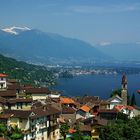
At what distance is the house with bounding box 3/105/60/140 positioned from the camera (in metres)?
28.9

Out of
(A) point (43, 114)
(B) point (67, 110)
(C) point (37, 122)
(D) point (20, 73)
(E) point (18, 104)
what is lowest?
(B) point (67, 110)

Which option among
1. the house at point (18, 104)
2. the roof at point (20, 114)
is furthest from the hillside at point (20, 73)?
the roof at point (20, 114)

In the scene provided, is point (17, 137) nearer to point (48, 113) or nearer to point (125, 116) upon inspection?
point (48, 113)

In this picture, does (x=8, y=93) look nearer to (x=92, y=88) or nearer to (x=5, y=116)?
(x=5, y=116)

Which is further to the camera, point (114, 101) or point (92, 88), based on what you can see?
point (92, 88)

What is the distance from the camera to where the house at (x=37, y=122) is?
28892mm

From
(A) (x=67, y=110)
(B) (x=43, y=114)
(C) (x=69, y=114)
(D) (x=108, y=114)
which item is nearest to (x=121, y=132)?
(B) (x=43, y=114)

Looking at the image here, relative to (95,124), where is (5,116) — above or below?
above

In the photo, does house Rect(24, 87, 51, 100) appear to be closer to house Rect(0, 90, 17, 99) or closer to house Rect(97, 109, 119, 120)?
house Rect(0, 90, 17, 99)

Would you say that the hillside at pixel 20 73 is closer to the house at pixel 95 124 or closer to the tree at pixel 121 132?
the house at pixel 95 124

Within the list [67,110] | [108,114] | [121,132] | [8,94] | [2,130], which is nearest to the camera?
[2,130]

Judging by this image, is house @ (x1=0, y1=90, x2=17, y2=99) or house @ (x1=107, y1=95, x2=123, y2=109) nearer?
house @ (x1=0, y1=90, x2=17, y2=99)

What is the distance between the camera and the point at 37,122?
97.5ft

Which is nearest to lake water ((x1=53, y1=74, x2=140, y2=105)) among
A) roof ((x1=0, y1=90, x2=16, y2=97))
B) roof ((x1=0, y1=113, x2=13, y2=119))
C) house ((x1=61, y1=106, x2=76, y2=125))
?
house ((x1=61, y1=106, x2=76, y2=125))
